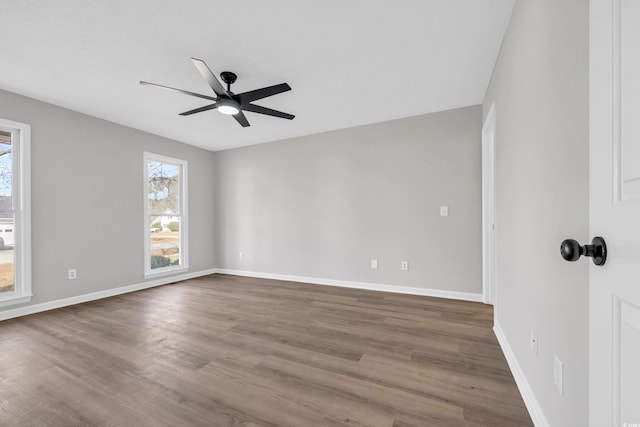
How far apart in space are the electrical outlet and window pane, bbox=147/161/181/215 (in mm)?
5068

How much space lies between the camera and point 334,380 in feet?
5.57

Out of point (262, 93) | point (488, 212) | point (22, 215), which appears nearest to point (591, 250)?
point (262, 93)

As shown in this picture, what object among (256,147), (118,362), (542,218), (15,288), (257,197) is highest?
(256,147)

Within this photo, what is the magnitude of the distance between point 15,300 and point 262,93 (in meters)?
3.65

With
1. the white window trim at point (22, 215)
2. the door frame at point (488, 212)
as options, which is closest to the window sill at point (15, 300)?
the white window trim at point (22, 215)

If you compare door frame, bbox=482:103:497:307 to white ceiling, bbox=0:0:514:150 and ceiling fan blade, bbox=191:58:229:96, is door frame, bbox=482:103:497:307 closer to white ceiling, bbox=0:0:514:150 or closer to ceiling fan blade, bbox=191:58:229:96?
white ceiling, bbox=0:0:514:150

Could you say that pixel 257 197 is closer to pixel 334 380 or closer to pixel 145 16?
pixel 145 16

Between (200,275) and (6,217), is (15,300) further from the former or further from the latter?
(200,275)

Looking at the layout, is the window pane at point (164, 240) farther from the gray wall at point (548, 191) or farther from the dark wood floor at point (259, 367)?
the gray wall at point (548, 191)

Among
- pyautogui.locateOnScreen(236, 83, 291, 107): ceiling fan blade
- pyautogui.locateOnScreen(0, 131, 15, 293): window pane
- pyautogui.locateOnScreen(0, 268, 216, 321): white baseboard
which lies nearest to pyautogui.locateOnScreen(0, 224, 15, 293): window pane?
pyautogui.locateOnScreen(0, 131, 15, 293): window pane

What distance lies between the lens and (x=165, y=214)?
454 cm

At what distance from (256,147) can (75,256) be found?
311cm

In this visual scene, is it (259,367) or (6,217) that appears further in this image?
(6,217)

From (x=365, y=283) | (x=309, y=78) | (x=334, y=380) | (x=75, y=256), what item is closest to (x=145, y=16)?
(x=309, y=78)
